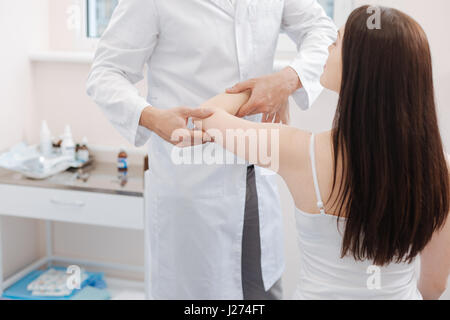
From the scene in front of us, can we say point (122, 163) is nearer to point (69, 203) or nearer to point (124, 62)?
point (69, 203)

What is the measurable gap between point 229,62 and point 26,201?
112 cm

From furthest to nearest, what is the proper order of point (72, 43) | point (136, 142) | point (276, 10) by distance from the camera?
point (72, 43), point (276, 10), point (136, 142)

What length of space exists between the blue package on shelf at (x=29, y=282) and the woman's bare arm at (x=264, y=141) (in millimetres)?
1396

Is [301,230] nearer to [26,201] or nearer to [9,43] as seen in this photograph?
[26,201]

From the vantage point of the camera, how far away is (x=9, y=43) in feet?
6.68

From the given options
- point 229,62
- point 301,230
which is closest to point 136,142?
point 229,62

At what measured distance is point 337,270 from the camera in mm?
971

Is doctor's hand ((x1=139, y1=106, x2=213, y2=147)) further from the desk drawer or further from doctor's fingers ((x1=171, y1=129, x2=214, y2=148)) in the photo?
the desk drawer

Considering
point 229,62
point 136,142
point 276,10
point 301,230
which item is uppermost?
point 276,10

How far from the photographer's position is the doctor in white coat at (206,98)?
3.80 feet

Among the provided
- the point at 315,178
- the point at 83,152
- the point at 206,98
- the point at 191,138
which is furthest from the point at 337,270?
the point at 83,152

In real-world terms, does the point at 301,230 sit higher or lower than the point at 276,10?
lower

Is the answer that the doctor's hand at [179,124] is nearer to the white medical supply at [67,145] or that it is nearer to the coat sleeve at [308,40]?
the coat sleeve at [308,40]

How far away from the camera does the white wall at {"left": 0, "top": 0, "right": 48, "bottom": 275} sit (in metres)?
2.03
